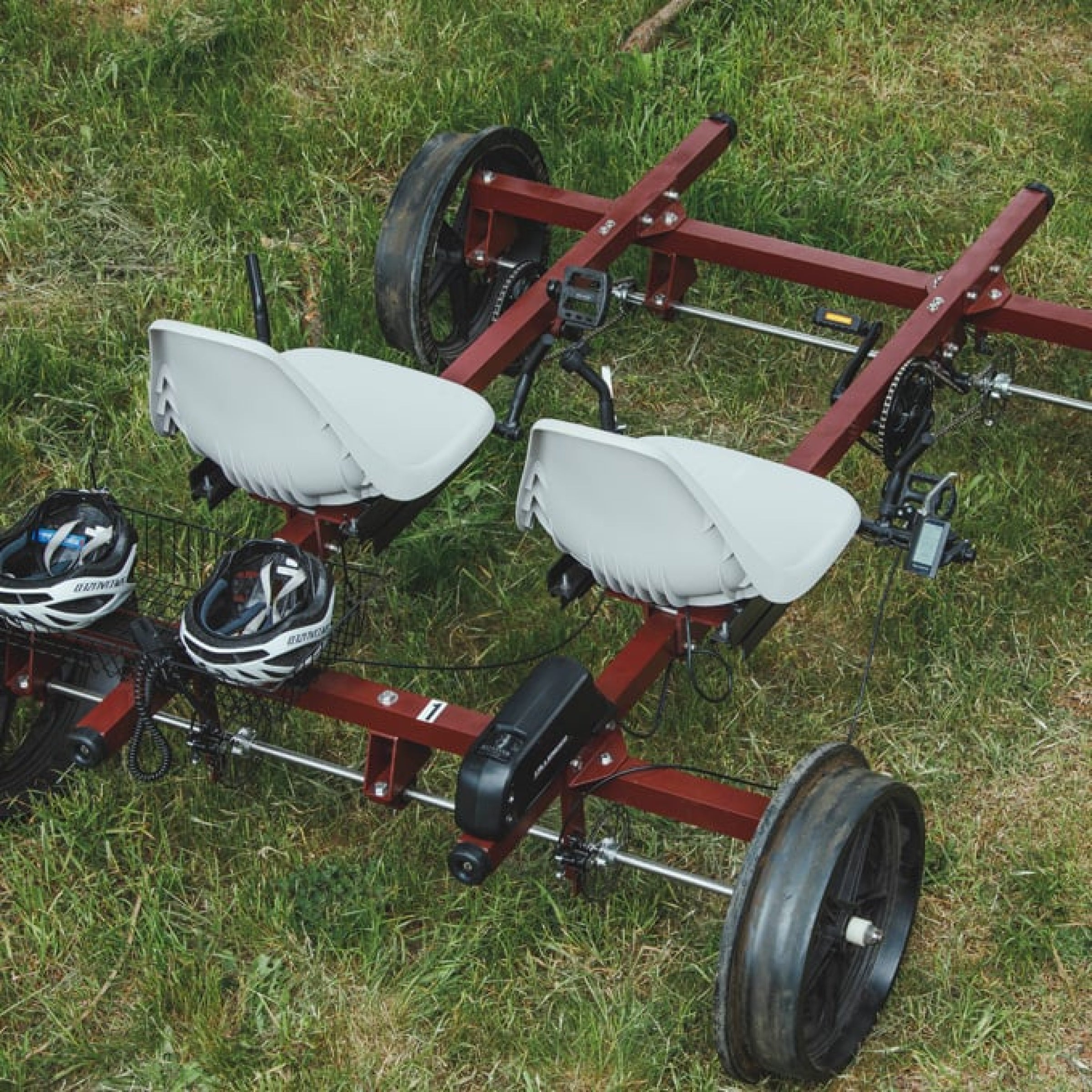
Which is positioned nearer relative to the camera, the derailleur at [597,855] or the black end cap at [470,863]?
the black end cap at [470,863]

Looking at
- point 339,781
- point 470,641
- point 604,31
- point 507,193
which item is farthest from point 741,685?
point 604,31

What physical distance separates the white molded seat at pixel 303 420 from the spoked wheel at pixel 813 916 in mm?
1223

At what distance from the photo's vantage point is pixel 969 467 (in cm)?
635

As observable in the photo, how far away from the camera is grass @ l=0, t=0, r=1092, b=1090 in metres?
4.67

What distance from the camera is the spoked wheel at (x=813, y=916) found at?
4.12 metres

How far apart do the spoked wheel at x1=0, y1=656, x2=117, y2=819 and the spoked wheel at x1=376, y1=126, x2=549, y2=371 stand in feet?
5.46

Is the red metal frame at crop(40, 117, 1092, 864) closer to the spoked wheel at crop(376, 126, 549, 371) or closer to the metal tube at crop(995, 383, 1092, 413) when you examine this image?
the spoked wheel at crop(376, 126, 549, 371)

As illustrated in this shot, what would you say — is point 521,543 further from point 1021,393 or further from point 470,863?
point 470,863

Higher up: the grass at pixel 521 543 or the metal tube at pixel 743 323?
the metal tube at pixel 743 323

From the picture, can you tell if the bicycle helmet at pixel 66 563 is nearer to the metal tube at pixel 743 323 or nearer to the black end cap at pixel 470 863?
the black end cap at pixel 470 863

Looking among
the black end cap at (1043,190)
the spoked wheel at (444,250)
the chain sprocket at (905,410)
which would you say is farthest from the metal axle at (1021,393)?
the spoked wheel at (444,250)

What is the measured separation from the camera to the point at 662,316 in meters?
6.46

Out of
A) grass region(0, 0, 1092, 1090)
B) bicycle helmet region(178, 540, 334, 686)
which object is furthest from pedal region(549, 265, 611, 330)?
bicycle helmet region(178, 540, 334, 686)

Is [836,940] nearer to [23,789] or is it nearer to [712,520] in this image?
[712,520]
